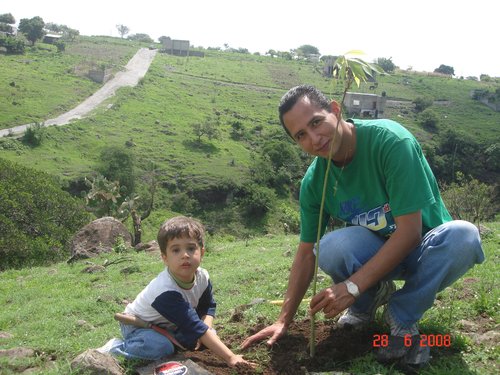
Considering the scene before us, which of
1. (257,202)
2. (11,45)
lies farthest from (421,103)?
(11,45)

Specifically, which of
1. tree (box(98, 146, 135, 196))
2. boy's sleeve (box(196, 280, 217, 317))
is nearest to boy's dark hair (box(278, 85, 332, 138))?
boy's sleeve (box(196, 280, 217, 317))

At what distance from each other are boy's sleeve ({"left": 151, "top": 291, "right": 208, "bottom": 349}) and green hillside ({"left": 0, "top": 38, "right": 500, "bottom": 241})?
112ft

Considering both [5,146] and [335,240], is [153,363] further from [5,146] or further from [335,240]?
[5,146]

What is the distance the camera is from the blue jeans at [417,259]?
120 inches

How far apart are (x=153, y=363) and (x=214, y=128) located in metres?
51.9

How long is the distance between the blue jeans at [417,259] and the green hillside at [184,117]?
34.5 metres

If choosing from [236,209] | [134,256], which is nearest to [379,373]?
[134,256]

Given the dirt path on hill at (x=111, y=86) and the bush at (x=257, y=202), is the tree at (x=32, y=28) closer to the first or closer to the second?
the dirt path on hill at (x=111, y=86)

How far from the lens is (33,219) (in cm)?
2061

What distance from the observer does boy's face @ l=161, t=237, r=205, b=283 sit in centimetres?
349

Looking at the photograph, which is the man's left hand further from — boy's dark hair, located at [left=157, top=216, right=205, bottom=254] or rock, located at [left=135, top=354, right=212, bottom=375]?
boy's dark hair, located at [left=157, top=216, right=205, bottom=254]

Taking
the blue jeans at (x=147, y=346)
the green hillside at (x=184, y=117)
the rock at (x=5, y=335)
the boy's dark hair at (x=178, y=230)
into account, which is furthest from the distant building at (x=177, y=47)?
the blue jeans at (x=147, y=346)

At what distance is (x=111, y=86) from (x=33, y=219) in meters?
50.1

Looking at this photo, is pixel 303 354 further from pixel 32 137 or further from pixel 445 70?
pixel 445 70
